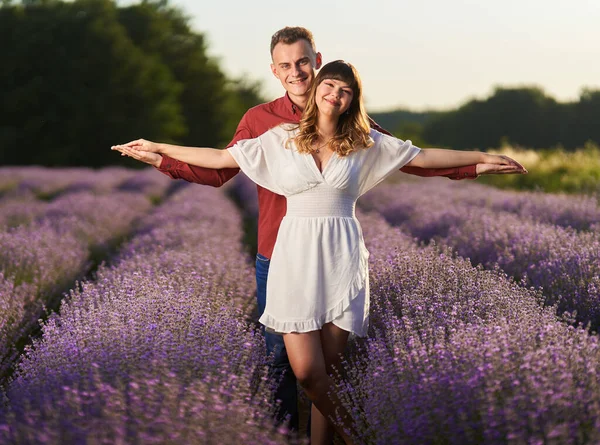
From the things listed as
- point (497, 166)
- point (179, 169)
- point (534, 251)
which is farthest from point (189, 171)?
point (534, 251)

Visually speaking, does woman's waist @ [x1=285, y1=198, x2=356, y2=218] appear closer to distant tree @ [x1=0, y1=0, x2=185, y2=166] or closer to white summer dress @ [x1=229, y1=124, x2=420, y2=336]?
white summer dress @ [x1=229, y1=124, x2=420, y2=336]

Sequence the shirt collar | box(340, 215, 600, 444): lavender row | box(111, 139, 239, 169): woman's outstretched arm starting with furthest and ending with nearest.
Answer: the shirt collar, box(111, 139, 239, 169): woman's outstretched arm, box(340, 215, 600, 444): lavender row

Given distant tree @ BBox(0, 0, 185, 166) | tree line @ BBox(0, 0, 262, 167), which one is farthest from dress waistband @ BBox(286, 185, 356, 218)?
distant tree @ BBox(0, 0, 185, 166)

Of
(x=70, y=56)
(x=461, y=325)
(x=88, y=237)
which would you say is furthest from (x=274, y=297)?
(x=70, y=56)

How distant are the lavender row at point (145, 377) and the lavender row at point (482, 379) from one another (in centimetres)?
45

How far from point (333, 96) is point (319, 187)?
0.37 metres

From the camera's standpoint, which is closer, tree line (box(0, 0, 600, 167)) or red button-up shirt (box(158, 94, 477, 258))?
red button-up shirt (box(158, 94, 477, 258))

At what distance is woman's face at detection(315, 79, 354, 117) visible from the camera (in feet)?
9.24

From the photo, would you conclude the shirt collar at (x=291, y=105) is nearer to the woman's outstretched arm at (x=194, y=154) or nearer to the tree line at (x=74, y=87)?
the woman's outstretched arm at (x=194, y=154)

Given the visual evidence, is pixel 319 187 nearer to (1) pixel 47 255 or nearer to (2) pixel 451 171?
(2) pixel 451 171

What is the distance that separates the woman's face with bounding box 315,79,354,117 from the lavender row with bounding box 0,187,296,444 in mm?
1029

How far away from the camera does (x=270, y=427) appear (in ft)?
7.30

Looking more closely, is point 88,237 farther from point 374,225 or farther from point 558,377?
point 558,377

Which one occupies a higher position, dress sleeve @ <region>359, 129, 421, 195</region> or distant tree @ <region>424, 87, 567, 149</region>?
distant tree @ <region>424, 87, 567, 149</region>
